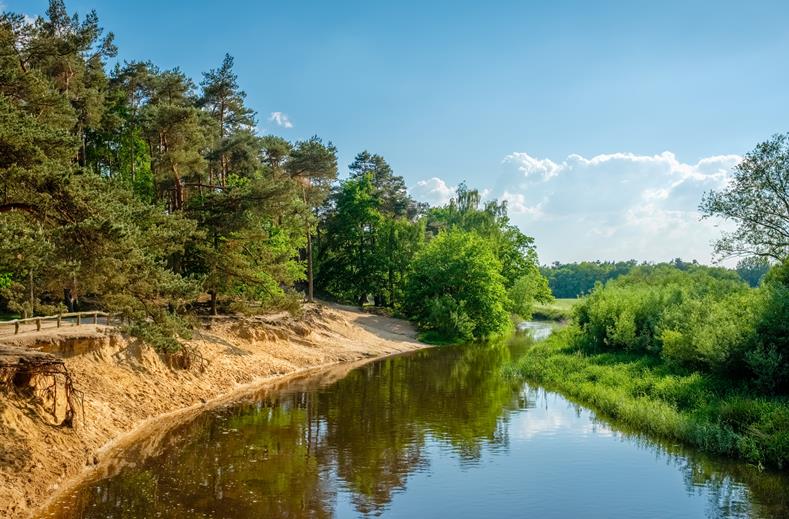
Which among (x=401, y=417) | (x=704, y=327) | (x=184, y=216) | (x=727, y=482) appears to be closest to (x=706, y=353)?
(x=704, y=327)

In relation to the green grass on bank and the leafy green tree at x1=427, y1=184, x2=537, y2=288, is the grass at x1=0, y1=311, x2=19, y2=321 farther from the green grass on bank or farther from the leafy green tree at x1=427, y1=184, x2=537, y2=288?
the leafy green tree at x1=427, y1=184, x2=537, y2=288

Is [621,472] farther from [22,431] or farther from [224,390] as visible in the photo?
[224,390]

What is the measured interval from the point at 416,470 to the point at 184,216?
25.7m

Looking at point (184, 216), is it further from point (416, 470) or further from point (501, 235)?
point (501, 235)

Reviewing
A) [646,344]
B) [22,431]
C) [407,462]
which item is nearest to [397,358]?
[646,344]

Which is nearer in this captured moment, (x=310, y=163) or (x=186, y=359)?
(x=186, y=359)

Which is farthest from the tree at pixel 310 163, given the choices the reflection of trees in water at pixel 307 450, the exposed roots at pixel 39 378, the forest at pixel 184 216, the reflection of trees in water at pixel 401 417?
the exposed roots at pixel 39 378

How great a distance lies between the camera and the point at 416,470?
21.7 m

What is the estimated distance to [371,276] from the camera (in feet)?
262

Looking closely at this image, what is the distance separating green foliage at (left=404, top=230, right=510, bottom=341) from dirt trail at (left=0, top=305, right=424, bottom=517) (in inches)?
701

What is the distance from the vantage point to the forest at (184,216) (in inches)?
756

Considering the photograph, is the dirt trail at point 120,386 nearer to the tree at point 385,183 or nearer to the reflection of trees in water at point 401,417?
the reflection of trees in water at point 401,417

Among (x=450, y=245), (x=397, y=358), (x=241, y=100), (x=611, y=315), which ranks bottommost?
(x=397, y=358)

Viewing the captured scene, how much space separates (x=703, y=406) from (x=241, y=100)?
49.0 m
